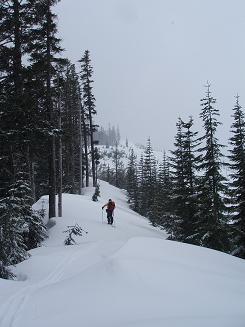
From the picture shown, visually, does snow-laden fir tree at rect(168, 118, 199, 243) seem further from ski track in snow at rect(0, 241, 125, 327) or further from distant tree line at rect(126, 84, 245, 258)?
ski track in snow at rect(0, 241, 125, 327)

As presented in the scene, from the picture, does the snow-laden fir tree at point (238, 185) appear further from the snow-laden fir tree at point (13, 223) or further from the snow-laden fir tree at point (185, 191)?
the snow-laden fir tree at point (13, 223)

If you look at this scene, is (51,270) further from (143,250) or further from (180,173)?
(180,173)

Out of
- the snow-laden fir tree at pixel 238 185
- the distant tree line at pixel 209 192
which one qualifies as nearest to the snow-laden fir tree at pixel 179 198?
the distant tree line at pixel 209 192

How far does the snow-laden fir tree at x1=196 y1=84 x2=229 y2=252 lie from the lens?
83.4 feet

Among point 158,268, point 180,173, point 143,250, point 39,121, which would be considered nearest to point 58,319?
point 158,268

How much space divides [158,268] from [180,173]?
1991cm

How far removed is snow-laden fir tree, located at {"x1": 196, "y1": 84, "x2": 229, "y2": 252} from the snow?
37.2 feet

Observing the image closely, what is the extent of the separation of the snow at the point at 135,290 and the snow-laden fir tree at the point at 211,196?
11347mm

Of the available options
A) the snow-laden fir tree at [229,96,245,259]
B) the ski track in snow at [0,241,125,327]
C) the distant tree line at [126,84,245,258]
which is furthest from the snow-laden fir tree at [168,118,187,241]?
the ski track in snow at [0,241,125,327]

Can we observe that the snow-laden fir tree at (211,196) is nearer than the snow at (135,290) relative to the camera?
No

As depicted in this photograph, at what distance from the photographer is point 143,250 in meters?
12.9

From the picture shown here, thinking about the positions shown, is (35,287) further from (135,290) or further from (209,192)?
(209,192)

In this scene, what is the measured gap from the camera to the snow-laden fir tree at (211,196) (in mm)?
25422

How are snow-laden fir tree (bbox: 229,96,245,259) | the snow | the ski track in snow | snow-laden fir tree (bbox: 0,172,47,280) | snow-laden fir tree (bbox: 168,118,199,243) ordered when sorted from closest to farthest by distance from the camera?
the snow
the ski track in snow
snow-laden fir tree (bbox: 0,172,47,280)
snow-laden fir tree (bbox: 229,96,245,259)
snow-laden fir tree (bbox: 168,118,199,243)
